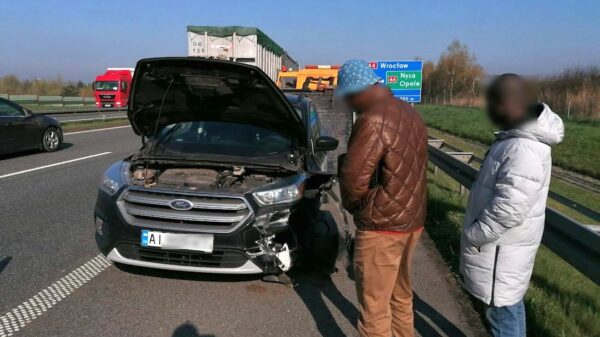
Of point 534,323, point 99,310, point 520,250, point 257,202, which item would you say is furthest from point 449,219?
point 99,310

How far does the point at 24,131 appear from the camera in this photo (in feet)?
38.5

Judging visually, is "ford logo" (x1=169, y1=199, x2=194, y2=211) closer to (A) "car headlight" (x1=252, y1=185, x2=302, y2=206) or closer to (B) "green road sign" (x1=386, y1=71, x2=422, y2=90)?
(A) "car headlight" (x1=252, y1=185, x2=302, y2=206)

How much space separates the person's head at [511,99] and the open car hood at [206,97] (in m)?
2.42

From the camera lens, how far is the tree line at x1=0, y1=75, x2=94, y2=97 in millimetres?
61828

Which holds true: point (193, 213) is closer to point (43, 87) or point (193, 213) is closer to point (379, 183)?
point (379, 183)

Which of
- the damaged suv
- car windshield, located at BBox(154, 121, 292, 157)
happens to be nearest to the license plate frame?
the damaged suv

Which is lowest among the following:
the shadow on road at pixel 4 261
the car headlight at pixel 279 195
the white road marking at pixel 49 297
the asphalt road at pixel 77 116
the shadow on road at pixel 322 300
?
the shadow on road at pixel 322 300

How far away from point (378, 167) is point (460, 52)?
3099 inches

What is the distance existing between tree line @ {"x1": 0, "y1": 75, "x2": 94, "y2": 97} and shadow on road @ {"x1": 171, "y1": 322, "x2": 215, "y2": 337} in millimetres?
63574

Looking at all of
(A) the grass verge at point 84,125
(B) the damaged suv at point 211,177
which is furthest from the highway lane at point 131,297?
(A) the grass verge at point 84,125

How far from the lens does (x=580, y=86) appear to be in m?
28.7

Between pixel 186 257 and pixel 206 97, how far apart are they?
187 cm

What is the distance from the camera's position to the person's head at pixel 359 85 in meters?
2.63

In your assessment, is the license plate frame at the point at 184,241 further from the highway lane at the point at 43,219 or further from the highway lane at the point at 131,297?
the highway lane at the point at 43,219
